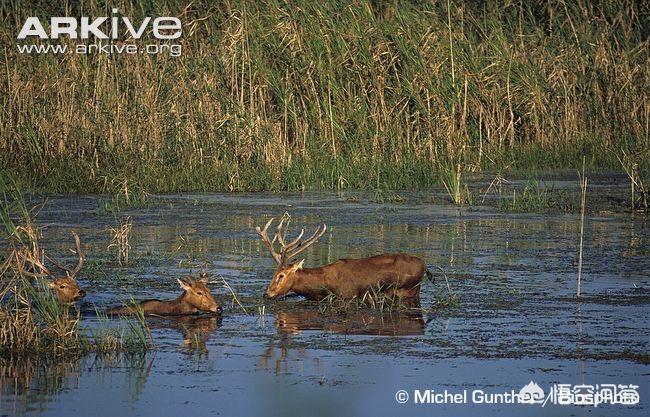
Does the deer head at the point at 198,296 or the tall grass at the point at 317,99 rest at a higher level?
the tall grass at the point at 317,99

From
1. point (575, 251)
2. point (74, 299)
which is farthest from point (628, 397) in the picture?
point (575, 251)

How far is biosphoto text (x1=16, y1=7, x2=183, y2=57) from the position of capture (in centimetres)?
1653

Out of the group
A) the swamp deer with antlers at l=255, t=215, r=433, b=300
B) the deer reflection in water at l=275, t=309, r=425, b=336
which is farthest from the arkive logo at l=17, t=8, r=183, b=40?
the deer reflection in water at l=275, t=309, r=425, b=336

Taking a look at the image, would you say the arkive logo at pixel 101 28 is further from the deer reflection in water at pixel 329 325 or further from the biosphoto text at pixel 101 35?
the deer reflection in water at pixel 329 325

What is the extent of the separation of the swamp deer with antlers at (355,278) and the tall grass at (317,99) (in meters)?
5.91

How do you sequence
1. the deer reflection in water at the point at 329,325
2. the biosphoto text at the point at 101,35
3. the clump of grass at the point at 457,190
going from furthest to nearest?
the biosphoto text at the point at 101,35
the clump of grass at the point at 457,190
the deer reflection in water at the point at 329,325

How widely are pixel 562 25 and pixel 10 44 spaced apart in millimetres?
7722

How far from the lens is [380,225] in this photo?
13.2 meters

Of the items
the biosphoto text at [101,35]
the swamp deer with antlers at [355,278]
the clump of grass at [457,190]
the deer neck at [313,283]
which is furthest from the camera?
the biosphoto text at [101,35]

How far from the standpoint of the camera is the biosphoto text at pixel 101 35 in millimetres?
16531

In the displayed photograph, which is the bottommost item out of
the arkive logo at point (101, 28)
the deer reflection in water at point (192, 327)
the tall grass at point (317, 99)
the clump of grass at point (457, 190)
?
the deer reflection in water at point (192, 327)

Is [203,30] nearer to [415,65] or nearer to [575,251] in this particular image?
[415,65]

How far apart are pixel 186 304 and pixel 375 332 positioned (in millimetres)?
1405

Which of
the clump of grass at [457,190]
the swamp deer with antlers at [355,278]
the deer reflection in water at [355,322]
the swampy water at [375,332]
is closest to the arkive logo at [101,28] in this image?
the swampy water at [375,332]
